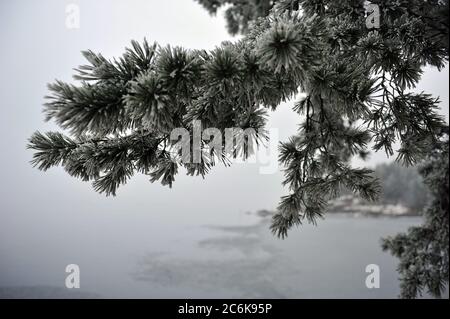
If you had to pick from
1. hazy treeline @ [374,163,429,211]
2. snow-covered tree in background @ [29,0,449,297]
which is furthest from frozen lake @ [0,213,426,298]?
snow-covered tree in background @ [29,0,449,297]

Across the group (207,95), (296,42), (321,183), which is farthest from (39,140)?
(321,183)

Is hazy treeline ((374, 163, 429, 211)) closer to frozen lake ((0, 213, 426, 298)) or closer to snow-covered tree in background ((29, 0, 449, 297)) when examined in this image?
frozen lake ((0, 213, 426, 298))

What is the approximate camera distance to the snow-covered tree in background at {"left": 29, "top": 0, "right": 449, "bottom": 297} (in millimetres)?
401

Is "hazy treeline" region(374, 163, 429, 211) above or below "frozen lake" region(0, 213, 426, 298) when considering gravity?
above

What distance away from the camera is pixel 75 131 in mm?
390

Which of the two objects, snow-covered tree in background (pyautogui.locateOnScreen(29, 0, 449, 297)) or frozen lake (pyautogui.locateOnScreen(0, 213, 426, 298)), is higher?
snow-covered tree in background (pyautogui.locateOnScreen(29, 0, 449, 297))

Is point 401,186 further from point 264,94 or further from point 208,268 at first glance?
point 264,94

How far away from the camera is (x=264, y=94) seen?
539 millimetres

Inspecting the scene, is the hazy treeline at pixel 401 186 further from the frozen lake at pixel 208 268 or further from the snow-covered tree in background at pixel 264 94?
the snow-covered tree in background at pixel 264 94

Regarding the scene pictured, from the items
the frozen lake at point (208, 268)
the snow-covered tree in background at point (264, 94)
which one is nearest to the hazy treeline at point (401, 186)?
the frozen lake at point (208, 268)

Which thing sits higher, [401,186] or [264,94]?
[401,186]

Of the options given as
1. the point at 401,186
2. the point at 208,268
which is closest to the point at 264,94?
the point at 208,268

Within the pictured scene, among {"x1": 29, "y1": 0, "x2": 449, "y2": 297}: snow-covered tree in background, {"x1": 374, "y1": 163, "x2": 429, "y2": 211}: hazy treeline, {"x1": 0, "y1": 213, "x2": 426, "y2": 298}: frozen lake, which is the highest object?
{"x1": 374, "y1": 163, "x2": 429, "y2": 211}: hazy treeline

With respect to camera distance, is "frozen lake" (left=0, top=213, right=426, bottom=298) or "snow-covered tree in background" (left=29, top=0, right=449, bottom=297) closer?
"snow-covered tree in background" (left=29, top=0, right=449, bottom=297)
